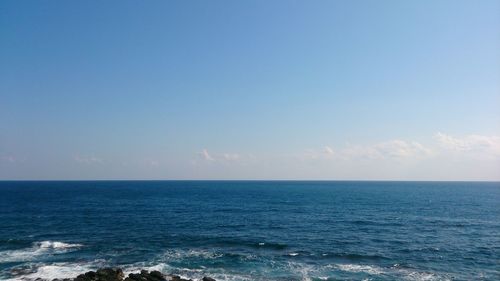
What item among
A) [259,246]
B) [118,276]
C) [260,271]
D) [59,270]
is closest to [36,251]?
[59,270]

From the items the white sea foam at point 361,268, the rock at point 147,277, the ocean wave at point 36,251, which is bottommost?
the ocean wave at point 36,251

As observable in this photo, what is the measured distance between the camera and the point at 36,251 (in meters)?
58.3

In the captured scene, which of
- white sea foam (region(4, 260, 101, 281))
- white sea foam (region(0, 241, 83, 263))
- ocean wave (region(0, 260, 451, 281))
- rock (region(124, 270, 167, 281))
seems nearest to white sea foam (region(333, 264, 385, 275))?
ocean wave (region(0, 260, 451, 281))

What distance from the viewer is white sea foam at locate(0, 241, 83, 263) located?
5365cm

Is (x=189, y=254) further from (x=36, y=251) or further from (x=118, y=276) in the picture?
(x=36, y=251)

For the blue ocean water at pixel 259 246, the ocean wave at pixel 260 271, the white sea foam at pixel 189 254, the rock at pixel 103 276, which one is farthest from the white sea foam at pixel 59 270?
the white sea foam at pixel 189 254

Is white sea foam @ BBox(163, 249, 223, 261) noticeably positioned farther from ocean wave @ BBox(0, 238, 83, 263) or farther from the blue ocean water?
ocean wave @ BBox(0, 238, 83, 263)

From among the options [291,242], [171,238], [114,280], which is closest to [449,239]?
[291,242]

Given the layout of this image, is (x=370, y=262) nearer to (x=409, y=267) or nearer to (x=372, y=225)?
(x=409, y=267)

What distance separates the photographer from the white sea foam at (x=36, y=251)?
5365 cm

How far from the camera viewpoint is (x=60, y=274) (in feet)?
151

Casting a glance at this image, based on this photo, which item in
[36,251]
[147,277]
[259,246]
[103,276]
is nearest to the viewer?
[103,276]

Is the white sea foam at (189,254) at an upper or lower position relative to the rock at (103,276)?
lower

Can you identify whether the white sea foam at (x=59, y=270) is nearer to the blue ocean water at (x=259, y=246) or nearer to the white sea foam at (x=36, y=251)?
the blue ocean water at (x=259, y=246)
